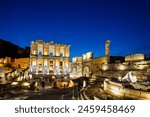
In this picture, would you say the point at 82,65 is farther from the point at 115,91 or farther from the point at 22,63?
the point at 115,91

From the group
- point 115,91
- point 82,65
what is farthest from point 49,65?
point 115,91

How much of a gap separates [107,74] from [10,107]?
31.2ft

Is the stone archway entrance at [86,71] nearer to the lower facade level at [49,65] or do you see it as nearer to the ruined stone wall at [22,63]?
the lower facade level at [49,65]

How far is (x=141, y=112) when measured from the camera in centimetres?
809

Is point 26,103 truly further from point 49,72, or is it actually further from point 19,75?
point 49,72

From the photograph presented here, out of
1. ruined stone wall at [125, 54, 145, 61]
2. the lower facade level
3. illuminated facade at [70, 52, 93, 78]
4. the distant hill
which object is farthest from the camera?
the distant hill

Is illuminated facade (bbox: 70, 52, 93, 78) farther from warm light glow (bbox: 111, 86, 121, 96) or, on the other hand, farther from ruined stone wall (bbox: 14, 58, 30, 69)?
warm light glow (bbox: 111, 86, 121, 96)

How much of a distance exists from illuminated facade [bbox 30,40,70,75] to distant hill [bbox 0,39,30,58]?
28.9 feet

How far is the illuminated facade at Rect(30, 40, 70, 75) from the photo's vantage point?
23344mm

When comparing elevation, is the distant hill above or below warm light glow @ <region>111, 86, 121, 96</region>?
above

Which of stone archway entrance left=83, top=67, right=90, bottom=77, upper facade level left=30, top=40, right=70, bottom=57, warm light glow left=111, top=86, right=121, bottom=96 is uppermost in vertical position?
upper facade level left=30, top=40, right=70, bottom=57

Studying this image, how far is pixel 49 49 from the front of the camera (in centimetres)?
2464

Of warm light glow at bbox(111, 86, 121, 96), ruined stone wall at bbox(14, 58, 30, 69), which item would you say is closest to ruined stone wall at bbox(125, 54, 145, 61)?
warm light glow at bbox(111, 86, 121, 96)

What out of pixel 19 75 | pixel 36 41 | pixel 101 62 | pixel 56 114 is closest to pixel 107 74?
pixel 101 62
